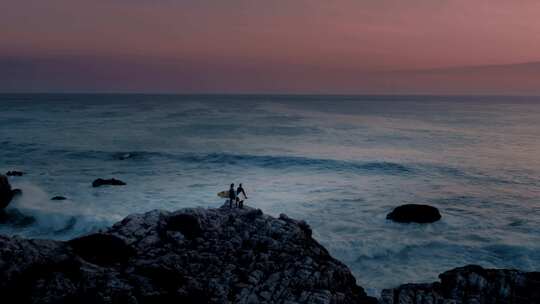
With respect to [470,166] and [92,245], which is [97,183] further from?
[470,166]

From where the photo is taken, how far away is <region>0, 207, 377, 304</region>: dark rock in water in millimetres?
11359

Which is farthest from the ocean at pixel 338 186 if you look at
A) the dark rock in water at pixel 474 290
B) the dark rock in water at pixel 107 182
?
the dark rock in water at pixel 474 290

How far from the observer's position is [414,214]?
27.0 meters

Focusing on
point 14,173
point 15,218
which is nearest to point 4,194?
point 15,218

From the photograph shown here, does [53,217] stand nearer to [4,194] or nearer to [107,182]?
[4,194]

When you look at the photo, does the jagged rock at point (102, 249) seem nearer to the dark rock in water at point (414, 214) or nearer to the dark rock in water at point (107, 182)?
the dark rock in water at point (414, 214)

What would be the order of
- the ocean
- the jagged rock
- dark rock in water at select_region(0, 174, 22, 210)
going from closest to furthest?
1. the jagged rock
2. the ocean
3. dark rock in water at select_region(0, 174, 22, 210)

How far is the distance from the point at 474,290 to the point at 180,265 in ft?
31.3

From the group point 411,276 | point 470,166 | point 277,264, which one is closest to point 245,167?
point 470,166

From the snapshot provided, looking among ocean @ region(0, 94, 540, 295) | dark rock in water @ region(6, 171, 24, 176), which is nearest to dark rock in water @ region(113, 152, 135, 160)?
ocean @ region(0, 94, 540, 295)

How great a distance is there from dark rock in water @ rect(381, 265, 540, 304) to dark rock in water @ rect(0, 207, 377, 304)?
5.11 feet

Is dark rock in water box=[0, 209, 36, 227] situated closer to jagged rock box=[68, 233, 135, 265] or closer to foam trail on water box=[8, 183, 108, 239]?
foam trail on water box=[8, 183, 108, 239]

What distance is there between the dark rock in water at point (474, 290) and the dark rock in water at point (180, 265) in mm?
1559

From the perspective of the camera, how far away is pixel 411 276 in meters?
19.3
